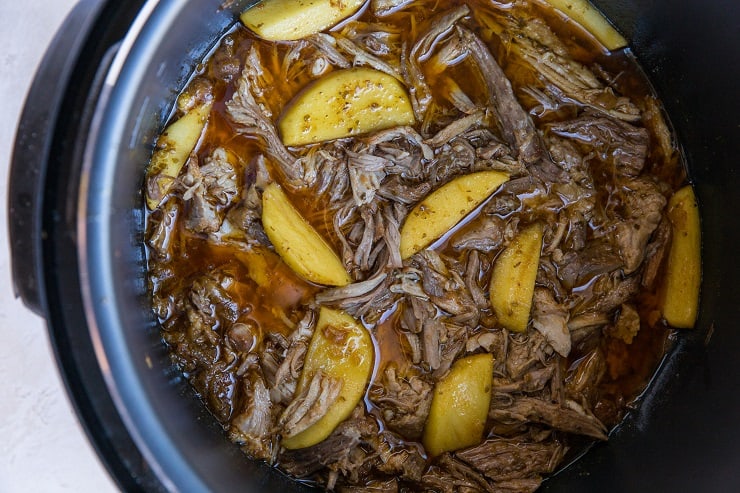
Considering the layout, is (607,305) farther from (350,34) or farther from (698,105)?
(350,34)

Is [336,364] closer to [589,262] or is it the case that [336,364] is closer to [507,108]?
[589,262]

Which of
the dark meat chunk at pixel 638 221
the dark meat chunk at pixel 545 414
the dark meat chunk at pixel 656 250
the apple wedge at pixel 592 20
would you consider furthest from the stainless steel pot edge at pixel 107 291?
the dark meat chunk at pixel 656 250

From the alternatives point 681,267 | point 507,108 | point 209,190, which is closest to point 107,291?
point 209,190

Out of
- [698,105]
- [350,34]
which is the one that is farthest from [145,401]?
[698,105]

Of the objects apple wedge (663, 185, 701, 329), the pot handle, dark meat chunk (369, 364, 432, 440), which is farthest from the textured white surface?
apple wedge (663, 185, 701, 329)

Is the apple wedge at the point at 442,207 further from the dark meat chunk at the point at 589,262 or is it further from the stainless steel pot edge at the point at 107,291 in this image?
the stainless steel pot edge at the point at 107,291

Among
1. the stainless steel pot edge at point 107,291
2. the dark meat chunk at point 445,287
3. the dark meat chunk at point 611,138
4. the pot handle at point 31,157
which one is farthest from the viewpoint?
the dark meat chunk at point 611,138

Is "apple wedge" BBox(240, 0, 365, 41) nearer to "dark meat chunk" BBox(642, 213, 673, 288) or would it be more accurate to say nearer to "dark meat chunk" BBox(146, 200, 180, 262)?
"dark meat chunk" BBox(146, 200, 180, 262)
